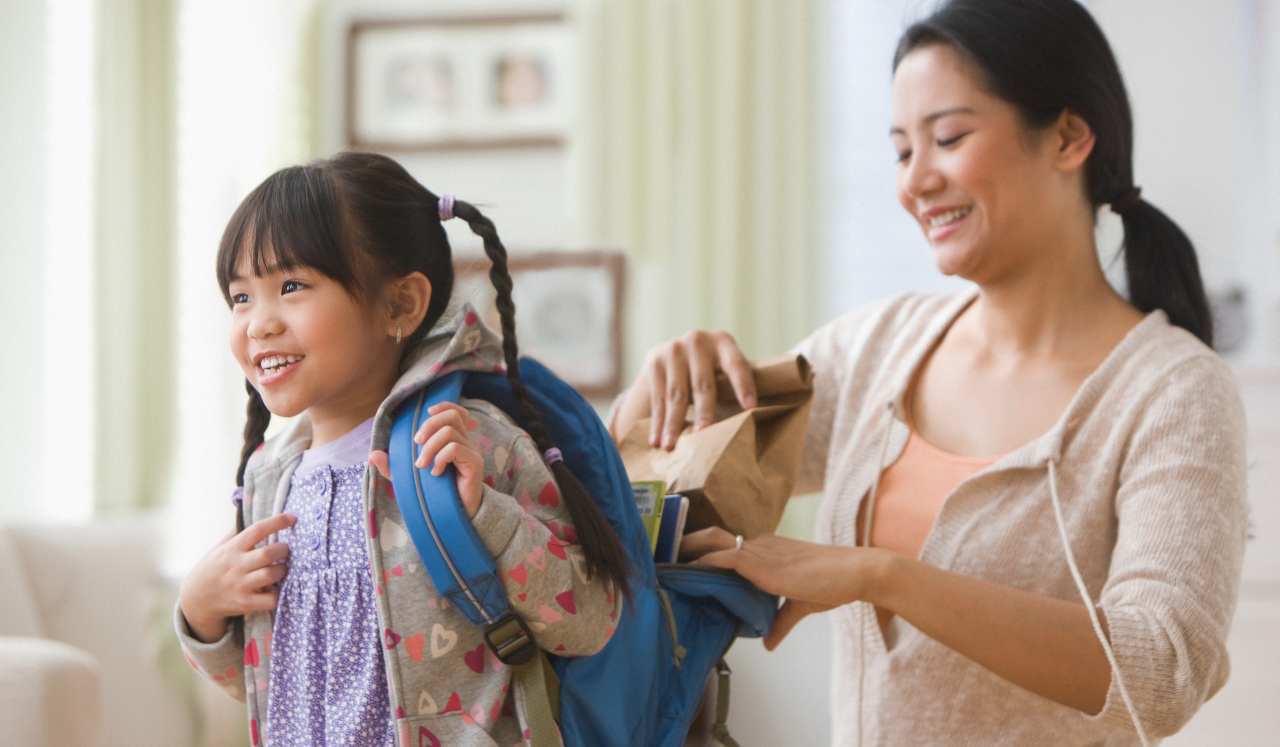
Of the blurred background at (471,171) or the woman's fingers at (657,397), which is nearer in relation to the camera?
the woman's fingers at (657,397)

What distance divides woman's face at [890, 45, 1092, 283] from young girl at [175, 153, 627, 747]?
53 centimetres

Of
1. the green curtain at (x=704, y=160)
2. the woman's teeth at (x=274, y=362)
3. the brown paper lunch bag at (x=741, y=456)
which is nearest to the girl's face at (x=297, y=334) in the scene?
the woman's teeth at (x=274, y=362)

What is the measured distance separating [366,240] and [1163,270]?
930 mm

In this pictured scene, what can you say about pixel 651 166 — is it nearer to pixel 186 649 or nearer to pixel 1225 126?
pixel 1225 126

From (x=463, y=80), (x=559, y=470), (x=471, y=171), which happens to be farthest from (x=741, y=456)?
(x=463, y=80)

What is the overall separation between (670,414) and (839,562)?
271 mm

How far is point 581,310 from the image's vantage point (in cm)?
332

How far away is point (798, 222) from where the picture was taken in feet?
10.5

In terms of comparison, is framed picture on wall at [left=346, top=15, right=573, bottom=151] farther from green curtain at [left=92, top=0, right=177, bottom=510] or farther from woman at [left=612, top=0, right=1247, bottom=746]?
woman at [left=612, top=0, right=1247, bottom=746]

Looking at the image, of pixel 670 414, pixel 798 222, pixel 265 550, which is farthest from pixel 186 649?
pixel 798 222

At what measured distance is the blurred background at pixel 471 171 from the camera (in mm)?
2965

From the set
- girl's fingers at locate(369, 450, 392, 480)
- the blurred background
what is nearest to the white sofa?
the blurred background

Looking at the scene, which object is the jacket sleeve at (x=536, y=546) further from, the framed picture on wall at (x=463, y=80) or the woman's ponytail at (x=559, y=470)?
the framed picture on wall at (x=463, y=80)

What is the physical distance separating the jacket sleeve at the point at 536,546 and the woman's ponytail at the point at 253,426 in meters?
0.24
